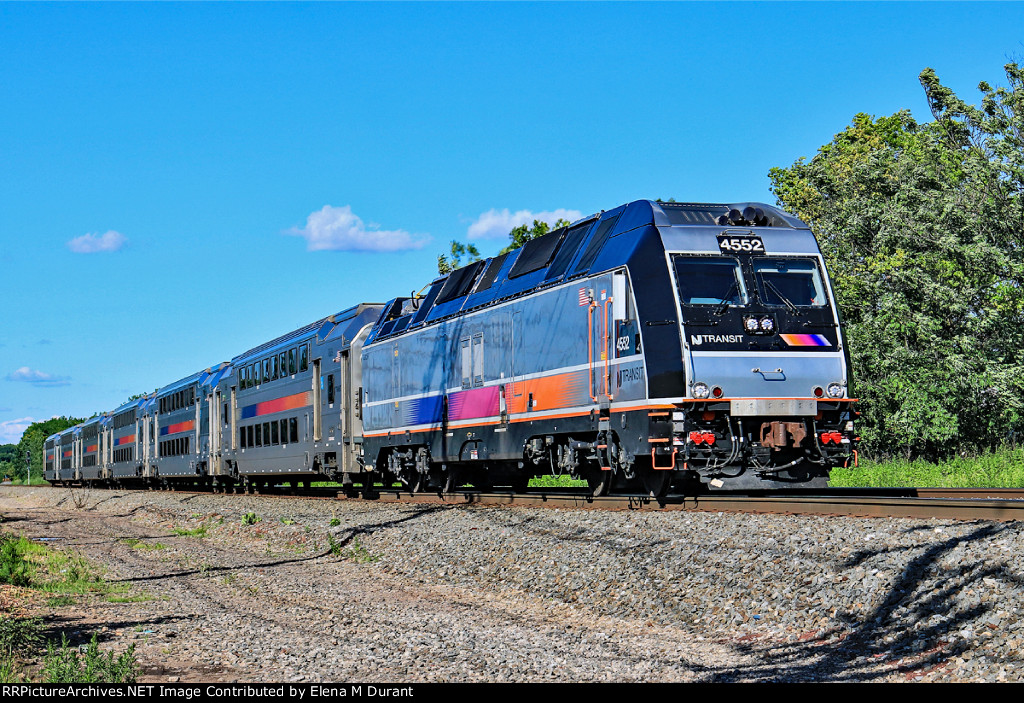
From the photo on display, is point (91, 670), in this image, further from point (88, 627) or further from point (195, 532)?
point (195, 532)

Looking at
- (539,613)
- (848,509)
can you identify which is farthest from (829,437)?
(539,613)

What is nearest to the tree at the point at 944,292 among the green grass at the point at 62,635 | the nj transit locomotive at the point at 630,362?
the nj transit locomotive at the point at 630,362

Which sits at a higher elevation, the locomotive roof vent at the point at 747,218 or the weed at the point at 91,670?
the locomotive roof vent at the point at 747,218

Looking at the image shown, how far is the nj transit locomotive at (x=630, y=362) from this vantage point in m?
14.2

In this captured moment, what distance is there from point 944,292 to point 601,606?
22.9m

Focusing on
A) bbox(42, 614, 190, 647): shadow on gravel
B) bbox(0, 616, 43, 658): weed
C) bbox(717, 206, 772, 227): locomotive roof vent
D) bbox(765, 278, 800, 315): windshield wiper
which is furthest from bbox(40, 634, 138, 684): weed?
bbox(717, 206, 772, 227): locomotive roof vent

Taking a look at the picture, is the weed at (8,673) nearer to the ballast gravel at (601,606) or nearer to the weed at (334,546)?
the ballast gravel at (601,606)

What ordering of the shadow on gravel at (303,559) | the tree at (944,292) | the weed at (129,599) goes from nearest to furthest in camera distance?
the weed at (129,599), the shadow on gravel at (303,559), the tree at (944,292)

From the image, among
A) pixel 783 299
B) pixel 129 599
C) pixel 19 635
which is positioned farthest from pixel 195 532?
pixel 783 299

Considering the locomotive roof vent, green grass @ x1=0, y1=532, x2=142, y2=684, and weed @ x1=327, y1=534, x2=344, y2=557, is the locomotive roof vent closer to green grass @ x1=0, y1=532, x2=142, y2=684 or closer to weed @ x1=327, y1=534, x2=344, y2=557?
weed @ x1=327, y1=534, x2=344, y2=557

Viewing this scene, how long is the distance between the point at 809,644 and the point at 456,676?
3.05 m

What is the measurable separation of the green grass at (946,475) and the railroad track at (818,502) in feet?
15.0

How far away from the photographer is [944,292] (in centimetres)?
3067

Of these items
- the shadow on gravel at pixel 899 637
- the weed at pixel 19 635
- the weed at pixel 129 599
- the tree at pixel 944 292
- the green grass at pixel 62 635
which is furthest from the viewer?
the tree at pixel 944 292
